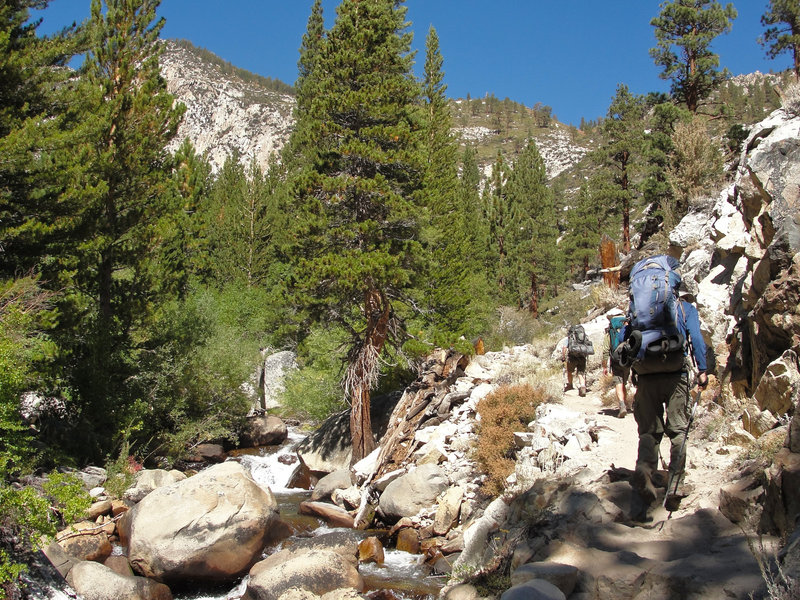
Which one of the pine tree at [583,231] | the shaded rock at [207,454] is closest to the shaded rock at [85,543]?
the shaded rock at [207,454]

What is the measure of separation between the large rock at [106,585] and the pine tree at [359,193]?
6.38 meters

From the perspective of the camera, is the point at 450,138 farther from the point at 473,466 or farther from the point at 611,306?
the point at 473,466

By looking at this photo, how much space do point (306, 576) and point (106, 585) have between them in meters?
2.77

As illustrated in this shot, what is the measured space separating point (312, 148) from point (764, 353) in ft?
38.3

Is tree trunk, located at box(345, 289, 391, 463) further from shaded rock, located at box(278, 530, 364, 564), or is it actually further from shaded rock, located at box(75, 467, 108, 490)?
shaded rock, located at box(75, 467, 108, 490)

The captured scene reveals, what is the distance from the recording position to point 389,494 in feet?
34.5

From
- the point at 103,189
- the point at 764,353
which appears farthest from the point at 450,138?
the point at 764,353

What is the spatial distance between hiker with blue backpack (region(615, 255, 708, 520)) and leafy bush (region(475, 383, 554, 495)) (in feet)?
13.4

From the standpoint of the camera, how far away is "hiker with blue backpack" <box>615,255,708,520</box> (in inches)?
186

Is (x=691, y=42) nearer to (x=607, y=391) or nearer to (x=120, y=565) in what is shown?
(x=607, y=391)

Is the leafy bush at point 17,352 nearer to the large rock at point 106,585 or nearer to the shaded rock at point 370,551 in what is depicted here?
the large rock at point 106,585

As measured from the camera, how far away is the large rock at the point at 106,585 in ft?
24.8

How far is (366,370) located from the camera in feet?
46.4

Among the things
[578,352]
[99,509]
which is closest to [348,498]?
[99,509]
